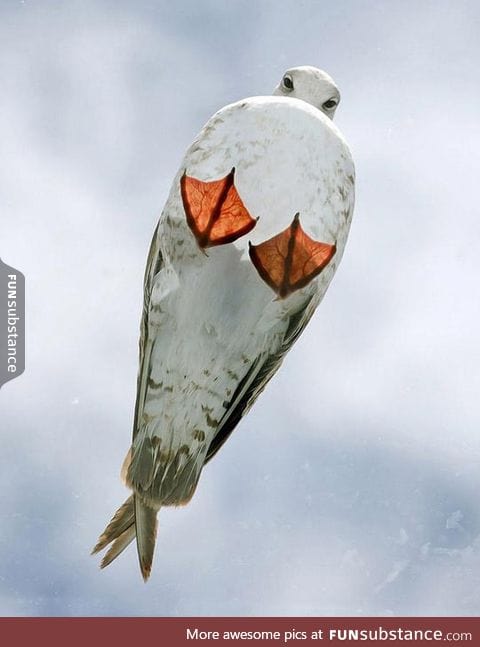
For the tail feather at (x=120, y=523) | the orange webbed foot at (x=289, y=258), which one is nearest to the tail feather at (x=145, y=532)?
the tail feather at (x=120, y=523)

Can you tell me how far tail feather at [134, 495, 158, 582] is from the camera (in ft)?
18.3

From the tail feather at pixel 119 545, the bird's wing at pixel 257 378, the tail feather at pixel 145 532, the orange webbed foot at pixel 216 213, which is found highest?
the orange webbed foot at pixel 216 213

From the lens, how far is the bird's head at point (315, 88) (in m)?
5.51

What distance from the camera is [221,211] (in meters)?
5.00

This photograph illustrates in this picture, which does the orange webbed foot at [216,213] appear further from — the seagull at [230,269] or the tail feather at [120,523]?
the tail feather at [120,523]

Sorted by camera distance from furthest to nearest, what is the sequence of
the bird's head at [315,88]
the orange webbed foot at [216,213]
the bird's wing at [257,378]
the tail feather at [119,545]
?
1. the tail feather at [119,545]
2. the bird's head at [315,88]
3. the bird's wing at [257,378]
4. the orange webbed foot at [216,213]

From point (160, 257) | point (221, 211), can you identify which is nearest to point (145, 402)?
point (160, 257)

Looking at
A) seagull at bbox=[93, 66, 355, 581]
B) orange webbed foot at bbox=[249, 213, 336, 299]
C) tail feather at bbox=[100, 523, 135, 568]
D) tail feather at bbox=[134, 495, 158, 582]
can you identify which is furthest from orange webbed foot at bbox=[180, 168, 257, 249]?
tail feather at bbox=[100, 523, 135, 568]

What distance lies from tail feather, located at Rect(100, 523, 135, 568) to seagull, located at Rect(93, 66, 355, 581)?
0.16 m

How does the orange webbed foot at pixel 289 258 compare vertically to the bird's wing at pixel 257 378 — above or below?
above

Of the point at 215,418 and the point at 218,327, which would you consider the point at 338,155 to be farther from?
the point at 215,418

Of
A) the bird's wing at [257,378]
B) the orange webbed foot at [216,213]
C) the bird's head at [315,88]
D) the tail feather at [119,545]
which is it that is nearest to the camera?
the orange webbed foot at [216,213]

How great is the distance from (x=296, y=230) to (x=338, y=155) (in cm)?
51

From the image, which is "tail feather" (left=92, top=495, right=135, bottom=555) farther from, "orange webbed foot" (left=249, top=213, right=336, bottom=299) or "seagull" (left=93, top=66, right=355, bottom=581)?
"orange webbed foot" (left=249, top=213, right=336, bottom=299)
